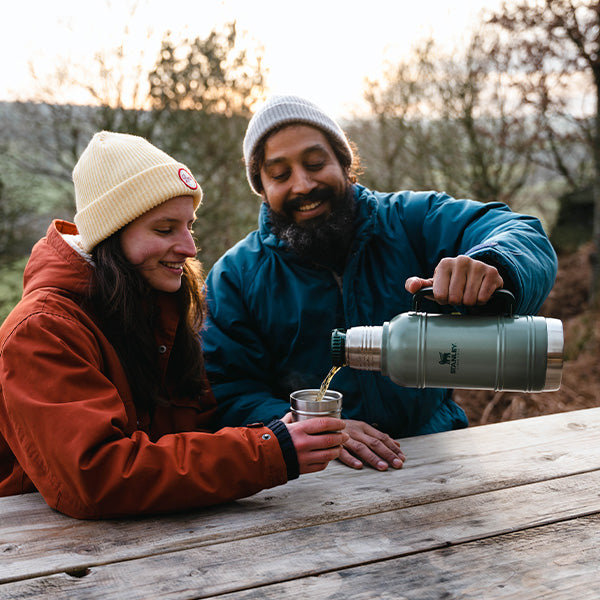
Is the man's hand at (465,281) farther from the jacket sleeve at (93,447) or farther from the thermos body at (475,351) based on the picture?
the jacket sleeve at (93,447)

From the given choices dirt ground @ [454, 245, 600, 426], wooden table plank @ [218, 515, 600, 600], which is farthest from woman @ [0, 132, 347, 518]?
dirt ground @ [454, 245, 600, 426]

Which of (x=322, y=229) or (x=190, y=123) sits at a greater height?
(x=190, y=123)

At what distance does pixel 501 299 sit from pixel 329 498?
83cm

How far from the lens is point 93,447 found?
1718mm

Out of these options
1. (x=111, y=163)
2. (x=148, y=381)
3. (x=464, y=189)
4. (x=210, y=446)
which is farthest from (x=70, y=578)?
(x=464, y=189)

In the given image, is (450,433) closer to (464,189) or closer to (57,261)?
(57,261)

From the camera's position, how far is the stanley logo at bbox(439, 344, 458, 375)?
1782 millimetres

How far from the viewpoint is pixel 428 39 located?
9156mm

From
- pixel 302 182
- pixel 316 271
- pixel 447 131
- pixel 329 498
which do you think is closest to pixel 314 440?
pixel 329 498

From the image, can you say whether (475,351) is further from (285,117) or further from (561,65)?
(561,65)

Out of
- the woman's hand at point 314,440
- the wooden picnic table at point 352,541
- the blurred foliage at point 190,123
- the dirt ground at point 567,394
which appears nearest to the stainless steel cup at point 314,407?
the woman's hand at point 314,440

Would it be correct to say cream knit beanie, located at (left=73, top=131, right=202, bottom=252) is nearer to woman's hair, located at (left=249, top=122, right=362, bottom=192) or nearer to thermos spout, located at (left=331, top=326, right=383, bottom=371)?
woman's hair, located at (left=249, top=122, right=362, bottom=192)

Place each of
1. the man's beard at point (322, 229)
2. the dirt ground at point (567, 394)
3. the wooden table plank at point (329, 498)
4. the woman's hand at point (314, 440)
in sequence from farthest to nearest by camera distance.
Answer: the dirt ground at point (567, 394) < the man's beard at point (322, 229) < the woman's hand at point (314, 440) < the wooden table plank at point (329, 498)

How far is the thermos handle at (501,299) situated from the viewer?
1.86 metres
